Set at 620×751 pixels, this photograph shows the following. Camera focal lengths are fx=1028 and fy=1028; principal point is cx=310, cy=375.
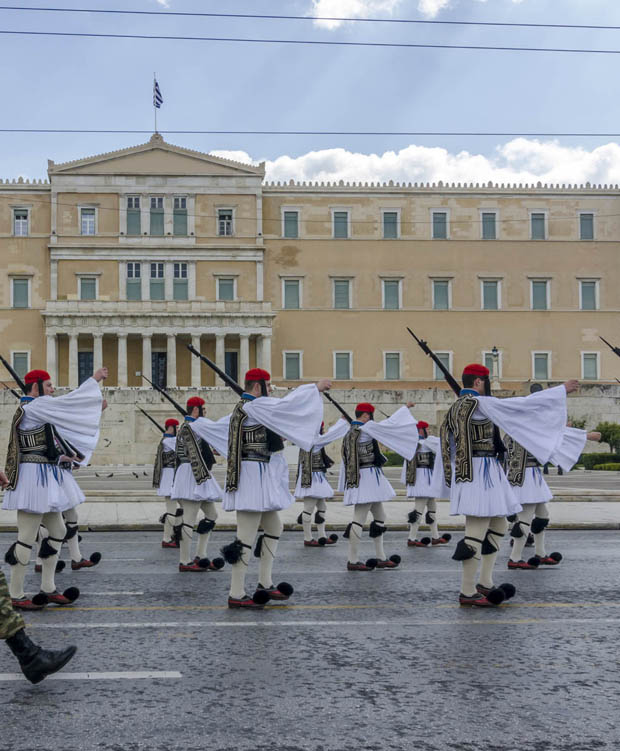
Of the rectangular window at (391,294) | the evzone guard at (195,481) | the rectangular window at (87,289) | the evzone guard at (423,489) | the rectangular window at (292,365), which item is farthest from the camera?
the rectangular window at (391,294)

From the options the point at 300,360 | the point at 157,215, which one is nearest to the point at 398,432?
the point at 300,360

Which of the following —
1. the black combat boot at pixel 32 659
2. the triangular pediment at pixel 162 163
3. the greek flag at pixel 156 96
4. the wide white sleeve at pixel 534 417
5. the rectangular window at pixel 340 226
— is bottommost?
the black combat boot at pixel 32 659

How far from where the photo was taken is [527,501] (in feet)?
38.1

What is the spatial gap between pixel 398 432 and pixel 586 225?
53583 millimetres

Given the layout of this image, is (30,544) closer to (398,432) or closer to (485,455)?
(485,455)

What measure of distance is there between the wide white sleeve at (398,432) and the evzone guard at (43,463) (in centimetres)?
397

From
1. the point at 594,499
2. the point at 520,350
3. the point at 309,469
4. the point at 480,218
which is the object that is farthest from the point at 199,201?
the point at 309,469

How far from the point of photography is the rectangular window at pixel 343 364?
61.0 meters

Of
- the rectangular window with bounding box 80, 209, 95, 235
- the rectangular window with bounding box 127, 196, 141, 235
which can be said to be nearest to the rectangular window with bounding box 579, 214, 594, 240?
the rectangular window with bounding box 127, 196, 141, 235

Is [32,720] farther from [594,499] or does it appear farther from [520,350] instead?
[520,350]

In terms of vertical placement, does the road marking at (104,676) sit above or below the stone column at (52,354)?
below

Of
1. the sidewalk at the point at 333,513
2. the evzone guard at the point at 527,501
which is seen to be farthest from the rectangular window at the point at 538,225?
the evzone guard at the point at 527,501

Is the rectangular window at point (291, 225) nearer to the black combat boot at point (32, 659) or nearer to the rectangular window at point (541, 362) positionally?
the rectangular window at point (541, 362)

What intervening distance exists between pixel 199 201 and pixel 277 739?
58.0 metres
